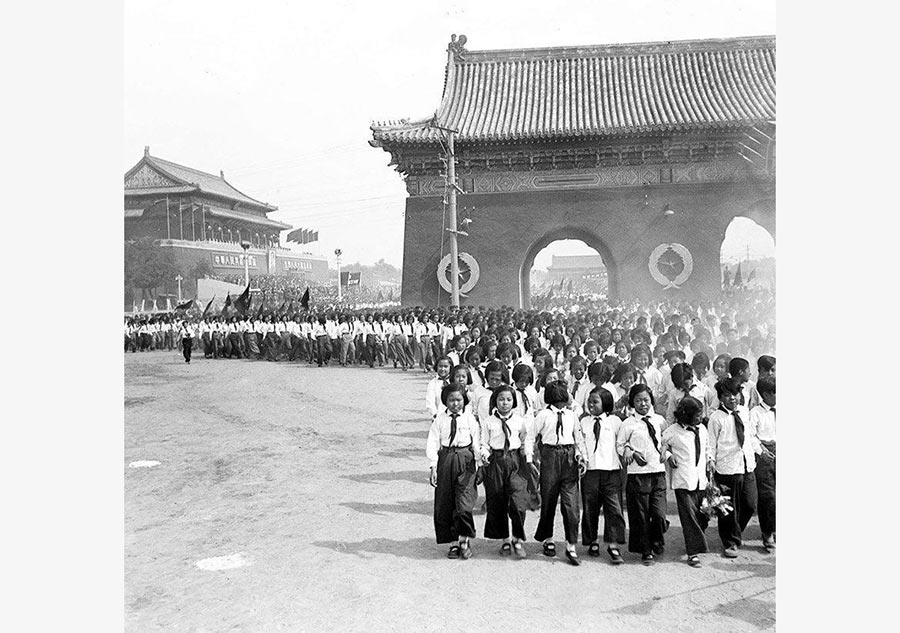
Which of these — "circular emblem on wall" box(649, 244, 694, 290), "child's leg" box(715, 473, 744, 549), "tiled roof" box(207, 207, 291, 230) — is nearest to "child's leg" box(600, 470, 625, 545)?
"child's leg" box(715, 473, 744, 549)

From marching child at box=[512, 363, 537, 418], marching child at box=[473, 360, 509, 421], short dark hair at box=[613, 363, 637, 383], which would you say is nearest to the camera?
marching child at box=[473, 360, 509, 421]

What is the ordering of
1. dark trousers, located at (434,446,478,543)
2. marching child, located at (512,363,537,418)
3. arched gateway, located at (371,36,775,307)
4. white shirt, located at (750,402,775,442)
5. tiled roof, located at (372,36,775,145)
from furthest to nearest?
1. arched gateway, located at (371,36,775,307)
2. tiled roof, located at (372,36,775,145)
3. marching child, located at (512,363,537,418)
4. white shirt, located at (750,402,775,442)
5. dark trousers, located at (434,446,478,543)

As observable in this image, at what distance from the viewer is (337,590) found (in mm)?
4609

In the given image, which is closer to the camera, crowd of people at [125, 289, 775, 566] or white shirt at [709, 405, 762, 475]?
crowd of people at [125, 289, 775, 566]

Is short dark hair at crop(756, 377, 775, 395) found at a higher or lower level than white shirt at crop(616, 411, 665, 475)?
higher

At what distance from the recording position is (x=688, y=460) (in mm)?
5188

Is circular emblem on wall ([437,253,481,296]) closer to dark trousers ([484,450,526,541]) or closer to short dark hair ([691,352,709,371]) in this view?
short dark hair ([691,352,709,371])

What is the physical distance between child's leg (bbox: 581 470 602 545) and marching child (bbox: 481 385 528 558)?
1.51ft

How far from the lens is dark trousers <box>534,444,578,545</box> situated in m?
5.28

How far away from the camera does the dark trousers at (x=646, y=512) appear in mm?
5105

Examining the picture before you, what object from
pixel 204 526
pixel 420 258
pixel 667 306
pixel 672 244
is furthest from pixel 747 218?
pixel 204 526

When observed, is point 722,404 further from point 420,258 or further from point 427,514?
point 420,258

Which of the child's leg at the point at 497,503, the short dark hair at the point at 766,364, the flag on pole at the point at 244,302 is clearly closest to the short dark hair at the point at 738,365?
the short dark hair at the point at 766,364

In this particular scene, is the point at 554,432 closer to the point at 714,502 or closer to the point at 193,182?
the point at 714,502
